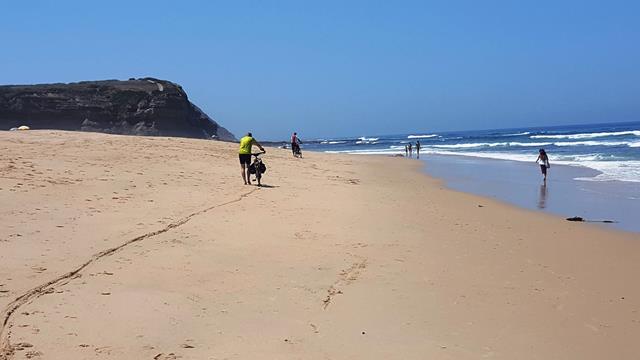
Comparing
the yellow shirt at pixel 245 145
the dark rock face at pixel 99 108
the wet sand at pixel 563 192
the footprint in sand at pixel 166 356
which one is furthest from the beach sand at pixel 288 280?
the dark rock face at pixel 99 108

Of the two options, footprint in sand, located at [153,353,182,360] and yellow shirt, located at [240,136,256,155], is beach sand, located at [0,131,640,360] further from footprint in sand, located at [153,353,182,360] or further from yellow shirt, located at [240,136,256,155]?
yellow shirt, located at [240,136,256,155]

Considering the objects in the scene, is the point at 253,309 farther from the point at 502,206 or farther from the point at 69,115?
the point at 69,115

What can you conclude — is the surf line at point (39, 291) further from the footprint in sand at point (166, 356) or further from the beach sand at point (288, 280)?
the footprint in sand at point (166, 356)

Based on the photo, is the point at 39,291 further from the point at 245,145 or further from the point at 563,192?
the point at 563,192

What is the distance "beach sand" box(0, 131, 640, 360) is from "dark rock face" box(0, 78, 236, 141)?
53826 millimetres

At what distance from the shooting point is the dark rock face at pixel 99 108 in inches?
2435

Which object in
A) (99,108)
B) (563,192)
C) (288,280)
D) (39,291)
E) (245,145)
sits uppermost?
(99,108)

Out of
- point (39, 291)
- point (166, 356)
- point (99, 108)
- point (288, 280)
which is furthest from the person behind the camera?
point (99, 108)

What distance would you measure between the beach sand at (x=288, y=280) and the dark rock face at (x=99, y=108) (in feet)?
177

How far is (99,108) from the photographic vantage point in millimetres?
64312

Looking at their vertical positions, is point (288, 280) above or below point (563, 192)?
above

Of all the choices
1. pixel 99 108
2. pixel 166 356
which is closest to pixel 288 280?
pixel 166 356

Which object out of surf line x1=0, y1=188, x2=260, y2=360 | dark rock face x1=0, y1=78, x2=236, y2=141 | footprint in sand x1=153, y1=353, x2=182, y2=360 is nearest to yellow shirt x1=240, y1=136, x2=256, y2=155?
surf line x1=0, y1=188, x2=260, y2=360

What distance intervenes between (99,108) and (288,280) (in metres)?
63.3
